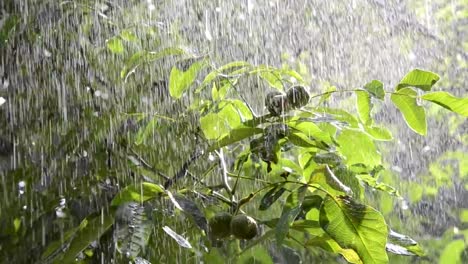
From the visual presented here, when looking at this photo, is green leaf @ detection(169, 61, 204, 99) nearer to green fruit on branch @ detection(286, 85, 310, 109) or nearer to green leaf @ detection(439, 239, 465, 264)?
green fruit on branch @ detection(286, 85, 310, 109)

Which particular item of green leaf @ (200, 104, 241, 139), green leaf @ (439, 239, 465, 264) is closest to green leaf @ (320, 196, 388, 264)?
green leaf @ (200, 104, 241, 139)

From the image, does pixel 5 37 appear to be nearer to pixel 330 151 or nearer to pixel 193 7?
pixel 330 151

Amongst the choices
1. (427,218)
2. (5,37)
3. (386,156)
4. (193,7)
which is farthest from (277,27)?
(5,37)

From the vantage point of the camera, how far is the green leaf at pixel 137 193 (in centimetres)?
57

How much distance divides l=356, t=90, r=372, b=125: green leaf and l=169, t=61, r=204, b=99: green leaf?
0.55ft

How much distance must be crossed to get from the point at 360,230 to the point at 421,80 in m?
0.17

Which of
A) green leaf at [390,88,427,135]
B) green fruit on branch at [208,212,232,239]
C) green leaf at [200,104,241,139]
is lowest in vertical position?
green fruit on branch at [208,212,232,239]

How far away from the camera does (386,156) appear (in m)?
1.58

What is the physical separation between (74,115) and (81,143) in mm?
46

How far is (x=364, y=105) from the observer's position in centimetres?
69

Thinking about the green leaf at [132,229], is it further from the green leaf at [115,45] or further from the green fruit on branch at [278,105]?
the green leaf at [115,45]

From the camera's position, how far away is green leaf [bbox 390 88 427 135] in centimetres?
66

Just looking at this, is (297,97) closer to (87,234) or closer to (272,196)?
(272,196)

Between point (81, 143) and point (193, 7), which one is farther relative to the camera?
point (193, 7)
